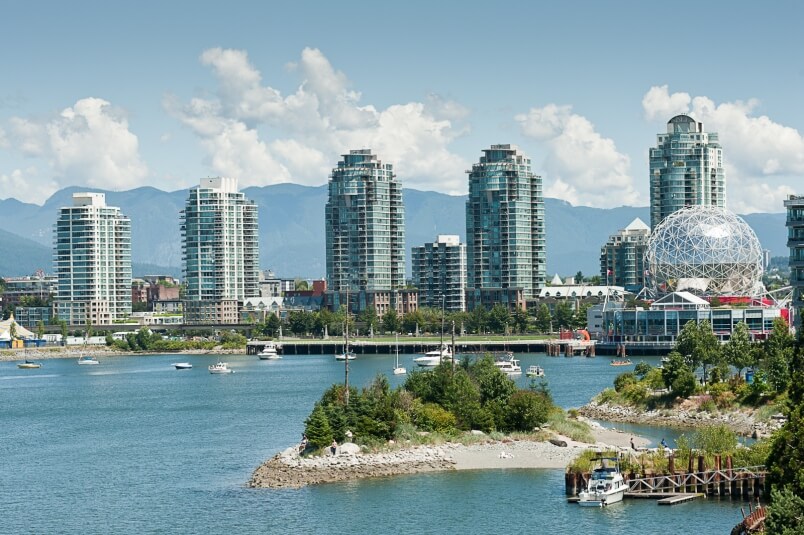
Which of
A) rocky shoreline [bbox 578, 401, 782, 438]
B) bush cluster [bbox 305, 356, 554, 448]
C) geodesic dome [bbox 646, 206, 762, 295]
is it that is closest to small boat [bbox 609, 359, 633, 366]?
geodesic dome [bbox 646, 206, 762, 295]

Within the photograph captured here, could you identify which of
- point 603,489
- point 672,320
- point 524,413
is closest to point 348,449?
point 524,413

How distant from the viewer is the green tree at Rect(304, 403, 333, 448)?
7212 cm

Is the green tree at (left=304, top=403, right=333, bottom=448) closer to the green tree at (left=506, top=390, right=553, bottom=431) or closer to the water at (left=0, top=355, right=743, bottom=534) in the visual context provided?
the water at (left=0, top=355, right=743, bottom=534)

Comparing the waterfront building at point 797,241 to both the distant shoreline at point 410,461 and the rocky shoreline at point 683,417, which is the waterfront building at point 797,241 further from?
the distant shoreline at point 410,461

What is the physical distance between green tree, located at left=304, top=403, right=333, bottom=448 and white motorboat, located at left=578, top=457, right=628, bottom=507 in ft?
48.7

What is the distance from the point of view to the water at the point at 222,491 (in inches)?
2343

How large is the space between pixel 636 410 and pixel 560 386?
32802 mm

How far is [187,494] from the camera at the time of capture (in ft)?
221

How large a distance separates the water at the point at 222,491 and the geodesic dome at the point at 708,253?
243 feet

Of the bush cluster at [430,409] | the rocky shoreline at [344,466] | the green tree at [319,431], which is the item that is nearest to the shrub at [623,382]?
the bush cluster at [430,409]

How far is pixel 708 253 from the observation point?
188 metres

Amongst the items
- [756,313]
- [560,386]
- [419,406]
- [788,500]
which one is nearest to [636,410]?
[419,406]

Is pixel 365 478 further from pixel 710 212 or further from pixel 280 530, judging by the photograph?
pixel 710 212

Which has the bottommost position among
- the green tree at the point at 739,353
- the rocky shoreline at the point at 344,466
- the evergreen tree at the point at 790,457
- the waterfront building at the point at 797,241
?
the rocky shoreline at the point at 344,466
